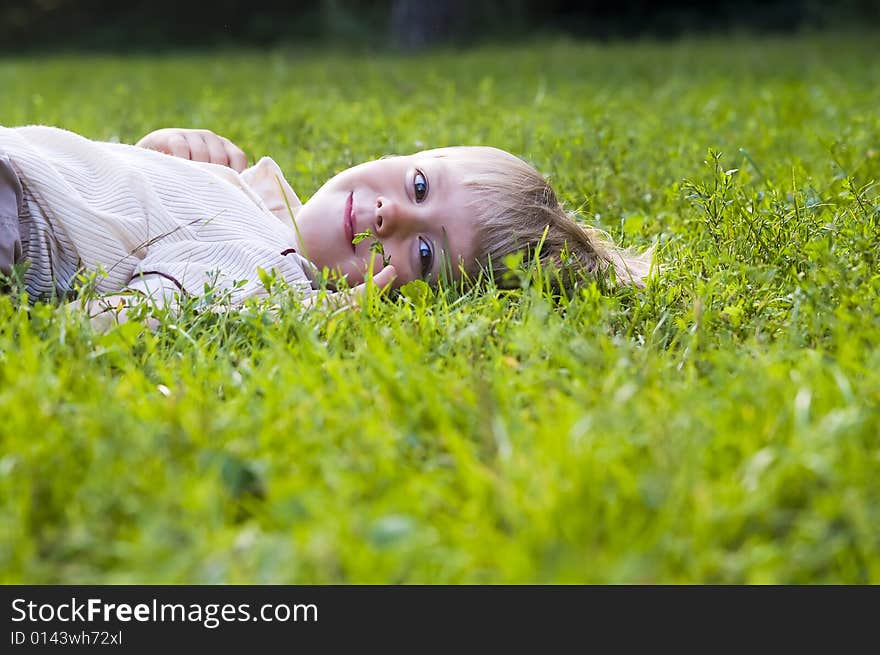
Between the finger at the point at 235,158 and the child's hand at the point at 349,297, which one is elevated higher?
the finger at the point at 235,158

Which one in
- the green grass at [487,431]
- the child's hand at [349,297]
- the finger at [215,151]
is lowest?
the child's hand at [349,297]

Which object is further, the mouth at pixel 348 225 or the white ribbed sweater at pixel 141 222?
the mouth at pixel 348 225

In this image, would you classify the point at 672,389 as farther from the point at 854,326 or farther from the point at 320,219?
the point at 320,219

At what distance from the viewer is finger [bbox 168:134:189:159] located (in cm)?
334

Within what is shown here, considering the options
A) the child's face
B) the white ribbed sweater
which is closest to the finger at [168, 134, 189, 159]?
the white ribbed sweater

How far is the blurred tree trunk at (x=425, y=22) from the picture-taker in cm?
1553

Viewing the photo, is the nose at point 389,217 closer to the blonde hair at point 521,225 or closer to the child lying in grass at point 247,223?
the child lying in grass at point 247,223

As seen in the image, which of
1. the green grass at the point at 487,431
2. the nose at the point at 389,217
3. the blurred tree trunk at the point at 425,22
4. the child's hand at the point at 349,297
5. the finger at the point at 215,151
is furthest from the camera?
the blurred tree trunk at the point at 425,22

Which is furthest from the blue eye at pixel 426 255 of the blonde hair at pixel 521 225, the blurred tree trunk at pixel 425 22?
the blurred tree trunk at pixel 425 22

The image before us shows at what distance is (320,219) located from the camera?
2.88 metres

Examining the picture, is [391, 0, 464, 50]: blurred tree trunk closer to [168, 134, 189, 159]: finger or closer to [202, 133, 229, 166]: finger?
[202, 133, 229, 166]: finger

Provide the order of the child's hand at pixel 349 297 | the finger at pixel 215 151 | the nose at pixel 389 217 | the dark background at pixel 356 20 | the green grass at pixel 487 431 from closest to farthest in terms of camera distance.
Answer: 1. the green grass at pixel 487 431
2. the child's hand at pixel 349 297
3. the nose at pixel 389 217
4. the finger at pixel 215 151
5. the dark background at pixel 356 20

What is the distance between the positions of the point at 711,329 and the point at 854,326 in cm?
Answer: 34
